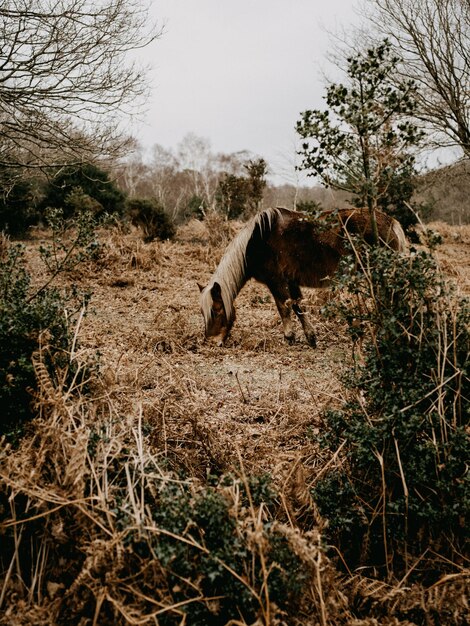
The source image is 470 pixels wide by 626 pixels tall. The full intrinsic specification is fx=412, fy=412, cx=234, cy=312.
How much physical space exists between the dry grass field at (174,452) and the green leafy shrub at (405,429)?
19 centimetres

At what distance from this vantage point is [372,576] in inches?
88.8

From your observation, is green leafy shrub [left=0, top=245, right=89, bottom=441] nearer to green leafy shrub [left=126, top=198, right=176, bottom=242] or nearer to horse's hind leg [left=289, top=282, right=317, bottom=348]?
horse's hind leg [left=289, top=282, right=317, bottom=348]

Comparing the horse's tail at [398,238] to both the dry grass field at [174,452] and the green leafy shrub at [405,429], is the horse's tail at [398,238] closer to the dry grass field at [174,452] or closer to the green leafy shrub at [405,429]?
the dry grass field at [174,452]

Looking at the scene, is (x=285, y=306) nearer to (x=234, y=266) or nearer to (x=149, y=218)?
(x=234, y=266)

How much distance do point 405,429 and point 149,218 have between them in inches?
506

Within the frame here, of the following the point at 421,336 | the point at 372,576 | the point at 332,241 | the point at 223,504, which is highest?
the point at 332,241

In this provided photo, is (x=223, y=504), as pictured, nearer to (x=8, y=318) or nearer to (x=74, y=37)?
(x=8, y=318)

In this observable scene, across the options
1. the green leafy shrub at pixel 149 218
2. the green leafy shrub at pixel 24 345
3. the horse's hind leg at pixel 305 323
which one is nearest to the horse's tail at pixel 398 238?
the horse's hind leg at pixel 305 323

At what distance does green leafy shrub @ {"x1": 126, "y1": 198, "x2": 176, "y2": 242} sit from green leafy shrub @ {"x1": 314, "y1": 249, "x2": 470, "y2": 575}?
11.9m

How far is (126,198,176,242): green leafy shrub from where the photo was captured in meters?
13.7

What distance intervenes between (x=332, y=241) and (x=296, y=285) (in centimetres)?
85

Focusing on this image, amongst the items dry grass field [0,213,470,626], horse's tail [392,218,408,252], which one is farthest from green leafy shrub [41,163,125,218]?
horse's tail [392,218,408,252]

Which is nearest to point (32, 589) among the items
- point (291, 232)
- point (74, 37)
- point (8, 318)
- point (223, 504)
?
point (223, 504)

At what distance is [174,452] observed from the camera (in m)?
3.02
